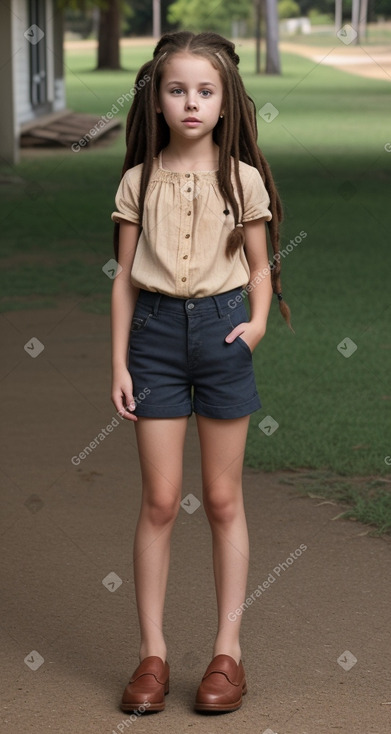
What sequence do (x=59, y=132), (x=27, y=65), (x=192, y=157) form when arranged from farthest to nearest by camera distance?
(x=27, y=65) → (x=59, y=132) → (x=192, y=157)

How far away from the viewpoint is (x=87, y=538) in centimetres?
429

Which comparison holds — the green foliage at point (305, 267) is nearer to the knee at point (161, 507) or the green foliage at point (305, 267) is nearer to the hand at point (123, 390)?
the knee at point (161, 507)

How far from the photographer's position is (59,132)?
73.3ft

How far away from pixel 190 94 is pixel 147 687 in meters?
1.42

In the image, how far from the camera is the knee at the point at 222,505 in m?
3.06

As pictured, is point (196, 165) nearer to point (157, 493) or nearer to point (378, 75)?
point (157, 493)

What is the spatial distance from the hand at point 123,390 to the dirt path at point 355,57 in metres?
42.6

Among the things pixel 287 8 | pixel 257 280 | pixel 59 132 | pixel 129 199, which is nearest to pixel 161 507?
pixel 257 280

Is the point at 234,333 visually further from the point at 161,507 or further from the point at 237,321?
the point at 161,507

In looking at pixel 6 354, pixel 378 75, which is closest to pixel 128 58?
pixel 378 75

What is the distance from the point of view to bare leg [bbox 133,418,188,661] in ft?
9.85

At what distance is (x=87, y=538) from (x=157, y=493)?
52.2 inches

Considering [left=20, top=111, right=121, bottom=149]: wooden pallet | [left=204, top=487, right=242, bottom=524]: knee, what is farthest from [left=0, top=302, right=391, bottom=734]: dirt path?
[left=20, top=111, right=121, bottom=149]: wooden pallet

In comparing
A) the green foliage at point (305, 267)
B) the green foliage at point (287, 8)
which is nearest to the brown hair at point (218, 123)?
the green foliage at point (305, 267)
